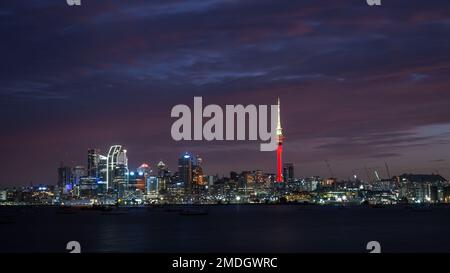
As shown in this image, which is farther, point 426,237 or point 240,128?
point 426,237

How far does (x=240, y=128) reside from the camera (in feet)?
68.6

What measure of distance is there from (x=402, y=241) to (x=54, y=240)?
36.3 meters
